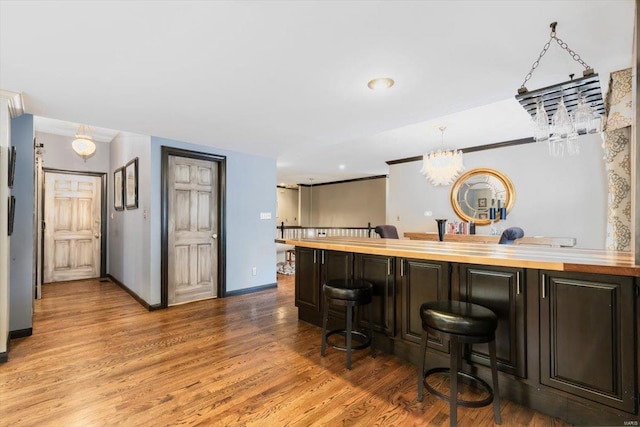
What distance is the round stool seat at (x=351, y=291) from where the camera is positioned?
8.13ft

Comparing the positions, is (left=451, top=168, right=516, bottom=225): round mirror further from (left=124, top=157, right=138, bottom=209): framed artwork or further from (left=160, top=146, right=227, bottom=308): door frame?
(left=124, top=157, right=138, bottom=209): framed artwork

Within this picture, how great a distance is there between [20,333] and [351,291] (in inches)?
136

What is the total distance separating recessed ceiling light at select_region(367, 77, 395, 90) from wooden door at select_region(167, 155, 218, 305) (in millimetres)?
3031

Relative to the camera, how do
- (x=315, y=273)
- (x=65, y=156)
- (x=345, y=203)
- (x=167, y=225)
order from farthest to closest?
(x=345, y=203)
(x=65, y=156)
(x=167, y=225)
(x=315, y=273)

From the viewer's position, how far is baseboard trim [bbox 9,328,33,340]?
3061 millimetres

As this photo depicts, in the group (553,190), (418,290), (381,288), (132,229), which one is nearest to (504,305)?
(418,290)

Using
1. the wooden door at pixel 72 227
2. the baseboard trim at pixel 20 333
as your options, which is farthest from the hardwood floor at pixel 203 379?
the wooden door at pixel 72 227

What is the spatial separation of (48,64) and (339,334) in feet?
10.9

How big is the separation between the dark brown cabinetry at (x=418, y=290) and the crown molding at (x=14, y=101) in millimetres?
A: 3604

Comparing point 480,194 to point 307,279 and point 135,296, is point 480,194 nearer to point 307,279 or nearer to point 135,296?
point 307,279

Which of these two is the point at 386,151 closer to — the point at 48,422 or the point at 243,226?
the point at 243,226

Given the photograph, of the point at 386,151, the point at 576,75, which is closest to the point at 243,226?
the point at 386,151

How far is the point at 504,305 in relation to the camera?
6.55 ft

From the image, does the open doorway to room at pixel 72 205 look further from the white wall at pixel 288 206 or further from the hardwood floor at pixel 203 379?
the white wall at pixel 288 206
